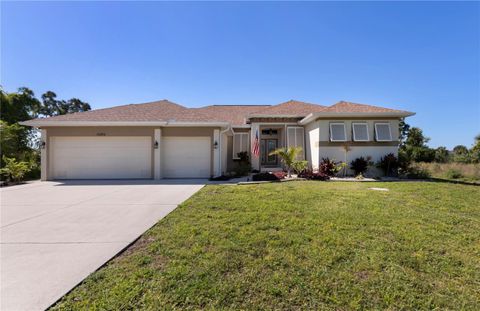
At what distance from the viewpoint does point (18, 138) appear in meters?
15.3

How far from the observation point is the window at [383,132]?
12102mm

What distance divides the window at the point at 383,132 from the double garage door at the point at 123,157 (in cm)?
998

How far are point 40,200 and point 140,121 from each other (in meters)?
5.97

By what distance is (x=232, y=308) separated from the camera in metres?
2.08

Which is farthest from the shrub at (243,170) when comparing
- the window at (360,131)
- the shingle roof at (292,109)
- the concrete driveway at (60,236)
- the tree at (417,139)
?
the tree at (417,139)

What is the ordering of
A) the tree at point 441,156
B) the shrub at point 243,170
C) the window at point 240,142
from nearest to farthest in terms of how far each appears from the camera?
1. the shrub at point 243,170
2. the window at point 240,142
3. the tree at point 441,156

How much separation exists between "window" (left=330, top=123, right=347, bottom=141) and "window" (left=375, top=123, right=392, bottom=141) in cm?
190

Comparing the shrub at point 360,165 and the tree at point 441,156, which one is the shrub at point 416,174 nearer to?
the shrub at point 360,165

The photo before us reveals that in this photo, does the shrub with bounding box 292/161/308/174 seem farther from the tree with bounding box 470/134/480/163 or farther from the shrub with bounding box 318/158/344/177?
the tree with bounding box 470/134/480/163

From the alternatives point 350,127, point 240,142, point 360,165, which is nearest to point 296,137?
point 350,127

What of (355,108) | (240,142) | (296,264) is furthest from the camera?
(240,142)

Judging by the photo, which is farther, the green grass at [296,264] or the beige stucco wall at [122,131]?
the beige stucco wall at [122,131]

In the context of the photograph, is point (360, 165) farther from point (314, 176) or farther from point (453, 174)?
point (453, 174)

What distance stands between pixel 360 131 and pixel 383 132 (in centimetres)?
134
